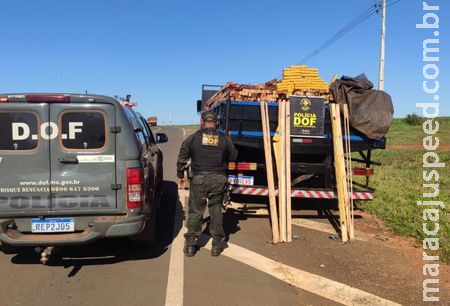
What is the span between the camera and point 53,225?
507 centimetres

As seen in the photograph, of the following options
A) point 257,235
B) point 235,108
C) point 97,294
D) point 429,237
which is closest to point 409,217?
point 429,237

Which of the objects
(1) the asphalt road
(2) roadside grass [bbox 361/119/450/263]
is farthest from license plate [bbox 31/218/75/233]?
(2) roadside grass [bbox 361/119/450/263]

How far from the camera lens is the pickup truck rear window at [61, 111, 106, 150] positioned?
5.07 metres

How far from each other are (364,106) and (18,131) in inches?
218

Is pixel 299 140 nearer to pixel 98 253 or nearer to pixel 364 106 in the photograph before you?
pixel 364 106

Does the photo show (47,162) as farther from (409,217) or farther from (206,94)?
(206,94)

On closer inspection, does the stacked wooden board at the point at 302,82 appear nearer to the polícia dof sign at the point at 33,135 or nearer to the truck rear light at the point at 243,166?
the truck rear light at the point at 243,166

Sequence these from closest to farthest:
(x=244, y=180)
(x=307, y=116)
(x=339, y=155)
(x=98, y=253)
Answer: (x=98, y=253) → (x=339, y=155) → (x=307, y=116) → (x=244, y=180)

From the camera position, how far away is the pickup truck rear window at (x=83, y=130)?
507 centimetres

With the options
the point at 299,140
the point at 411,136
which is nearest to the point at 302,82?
the point at 299,140

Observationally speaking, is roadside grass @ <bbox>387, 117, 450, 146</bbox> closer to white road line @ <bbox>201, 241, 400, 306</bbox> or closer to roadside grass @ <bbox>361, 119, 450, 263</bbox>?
roadside grass @ <bbox>361, 119, 450, 263</bbox>

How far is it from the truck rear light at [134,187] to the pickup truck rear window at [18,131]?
1075mm

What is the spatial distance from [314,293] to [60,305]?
98.1 inches

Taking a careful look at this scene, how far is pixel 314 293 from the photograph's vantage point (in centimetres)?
474
